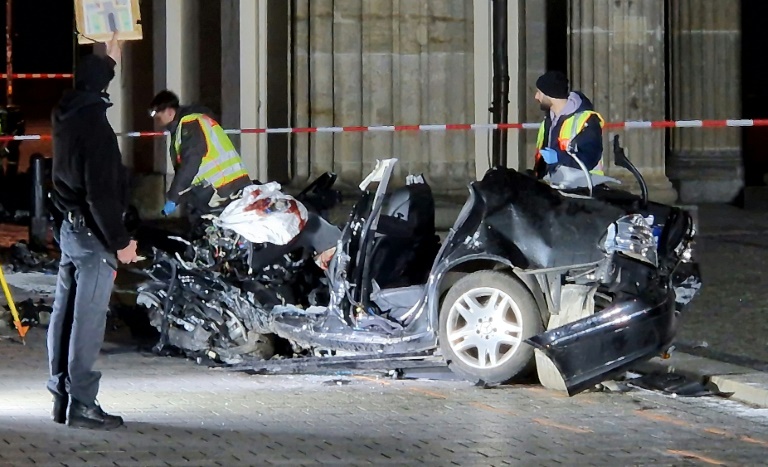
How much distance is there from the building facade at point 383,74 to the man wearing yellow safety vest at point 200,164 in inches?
219

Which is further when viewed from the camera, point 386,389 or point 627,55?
point 627,55

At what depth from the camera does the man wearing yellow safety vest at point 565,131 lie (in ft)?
35.7

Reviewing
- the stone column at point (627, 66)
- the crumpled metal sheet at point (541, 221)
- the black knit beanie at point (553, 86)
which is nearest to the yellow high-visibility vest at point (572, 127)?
the black knit beanie at point (553, 86)

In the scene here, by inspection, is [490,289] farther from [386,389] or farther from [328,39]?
[328,39]

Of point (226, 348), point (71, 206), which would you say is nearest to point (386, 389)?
point (226, 348)

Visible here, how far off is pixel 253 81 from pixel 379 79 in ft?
7.13

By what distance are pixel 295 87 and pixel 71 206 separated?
8.96m

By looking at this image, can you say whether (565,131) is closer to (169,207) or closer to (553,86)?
(553,86)

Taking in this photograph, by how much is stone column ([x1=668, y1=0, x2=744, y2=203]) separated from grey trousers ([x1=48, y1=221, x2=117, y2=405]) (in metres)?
14.7

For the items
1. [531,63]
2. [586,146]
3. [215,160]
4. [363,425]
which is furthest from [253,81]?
[363,425]

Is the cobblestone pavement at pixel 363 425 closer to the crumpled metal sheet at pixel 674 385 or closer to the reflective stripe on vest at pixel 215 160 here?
the crumpled metal sheet at pixel 674 385

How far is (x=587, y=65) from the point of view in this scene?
18.8 meters

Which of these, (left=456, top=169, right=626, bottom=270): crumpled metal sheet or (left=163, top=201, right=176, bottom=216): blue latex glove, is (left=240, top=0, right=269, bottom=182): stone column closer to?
(left=163, top=201, right=176, bottom=216): blue latex glove

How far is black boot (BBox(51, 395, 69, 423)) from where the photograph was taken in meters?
8.73
